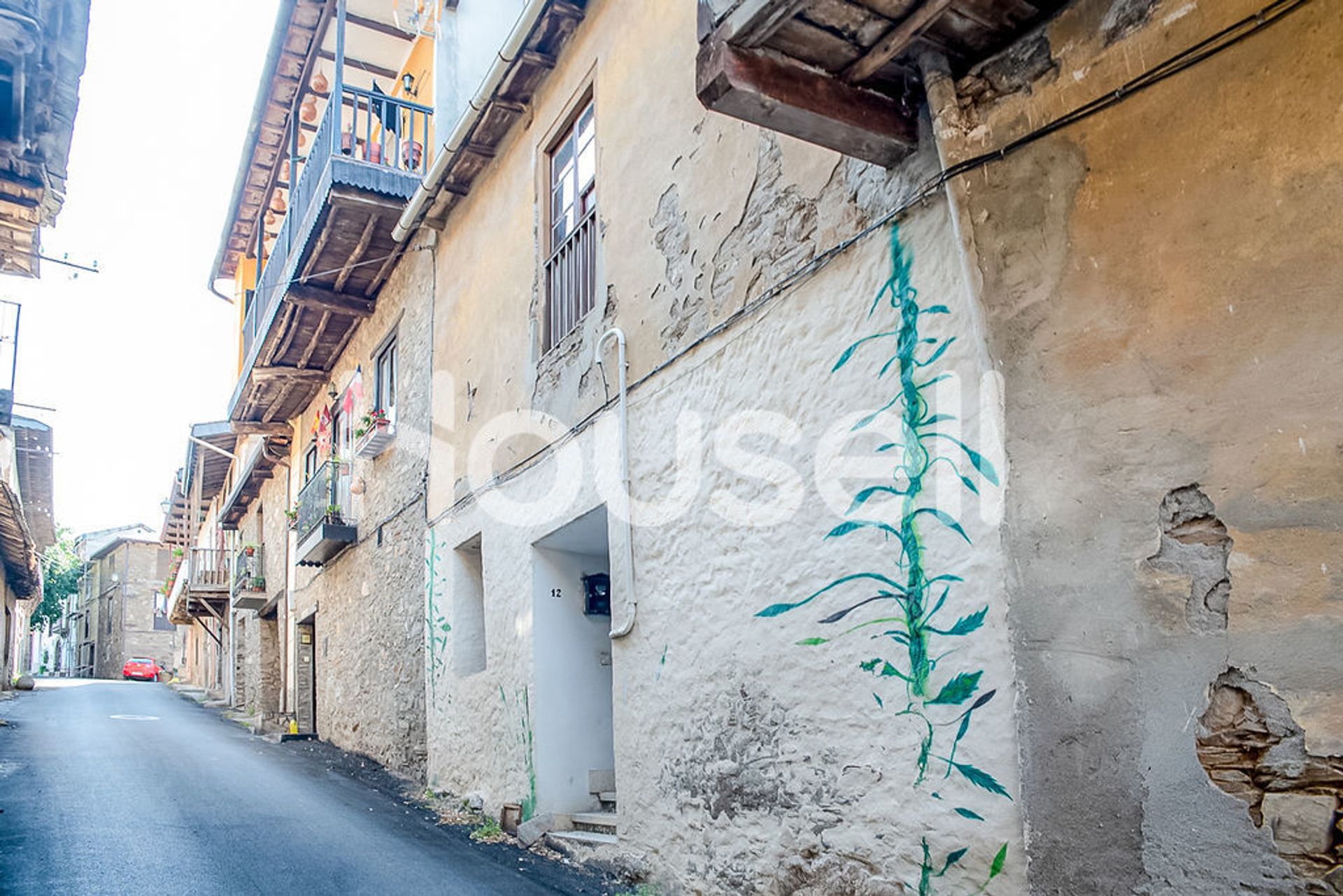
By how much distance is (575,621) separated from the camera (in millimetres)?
7715

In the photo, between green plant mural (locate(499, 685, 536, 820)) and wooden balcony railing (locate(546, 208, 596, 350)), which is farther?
green plant mural (locate(499, 685, 536, 820))

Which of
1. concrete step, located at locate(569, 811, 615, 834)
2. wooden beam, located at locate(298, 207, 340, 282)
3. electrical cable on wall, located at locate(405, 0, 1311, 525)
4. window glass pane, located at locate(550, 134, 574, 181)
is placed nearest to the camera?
electrical cable on wall, located at locate(405, 0, 1311, 525)

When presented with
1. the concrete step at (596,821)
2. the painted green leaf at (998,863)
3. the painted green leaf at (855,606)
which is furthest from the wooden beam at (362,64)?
the painted green leaf at (998,863)

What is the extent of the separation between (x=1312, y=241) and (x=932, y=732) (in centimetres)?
207

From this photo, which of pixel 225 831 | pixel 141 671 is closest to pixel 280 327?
pixel 225 831

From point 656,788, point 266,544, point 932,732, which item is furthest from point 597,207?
point 266,544

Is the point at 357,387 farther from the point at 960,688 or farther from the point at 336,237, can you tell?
the point at 960,688

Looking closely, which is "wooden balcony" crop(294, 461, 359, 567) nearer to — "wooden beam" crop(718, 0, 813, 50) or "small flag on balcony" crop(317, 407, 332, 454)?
"small flag on balcony" crop(317, 407, 332, 454)

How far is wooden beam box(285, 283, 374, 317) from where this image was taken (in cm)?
1230

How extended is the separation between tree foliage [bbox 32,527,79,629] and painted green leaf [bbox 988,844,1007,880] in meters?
54.7

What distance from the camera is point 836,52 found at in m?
3.89

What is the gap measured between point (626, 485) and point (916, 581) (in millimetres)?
2589

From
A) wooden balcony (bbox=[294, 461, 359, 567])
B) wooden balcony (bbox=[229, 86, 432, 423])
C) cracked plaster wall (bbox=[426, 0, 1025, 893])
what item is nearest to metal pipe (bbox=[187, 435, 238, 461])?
wooden balcony (bbox=[229, 86, 432, 423])

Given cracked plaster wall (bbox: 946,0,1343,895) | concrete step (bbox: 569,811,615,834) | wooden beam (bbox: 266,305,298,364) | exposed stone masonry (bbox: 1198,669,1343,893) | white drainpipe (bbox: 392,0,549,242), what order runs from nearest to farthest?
exposed stone masonry (bbox: 1198,669,1343,893), cracked plaster wall (bbox: 946,0,1343,895), concrete step (bbox: 569,811,615,834), white drainpipe (bbox: 392,0,549,242), wooden beam (bbox: 266,305,298,364)
